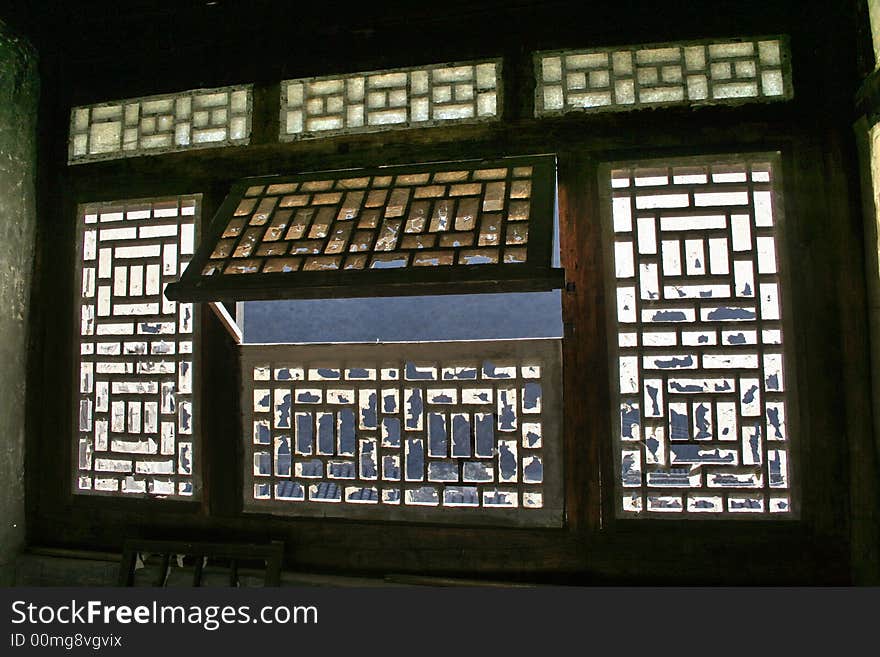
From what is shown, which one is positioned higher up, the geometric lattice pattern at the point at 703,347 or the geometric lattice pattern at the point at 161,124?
the geometric lattice pattern at the point at 161,124

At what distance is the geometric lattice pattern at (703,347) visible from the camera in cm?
236

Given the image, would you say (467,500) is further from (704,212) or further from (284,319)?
(284,319)

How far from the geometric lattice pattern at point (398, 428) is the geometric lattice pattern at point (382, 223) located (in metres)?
0.49

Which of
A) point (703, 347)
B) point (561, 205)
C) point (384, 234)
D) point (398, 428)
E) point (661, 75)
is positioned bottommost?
point (398, 428)

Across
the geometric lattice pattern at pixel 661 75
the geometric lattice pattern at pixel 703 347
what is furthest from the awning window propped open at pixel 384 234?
the geometric lattice pattern at pixel 703 347

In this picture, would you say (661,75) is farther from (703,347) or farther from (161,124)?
(161,124)

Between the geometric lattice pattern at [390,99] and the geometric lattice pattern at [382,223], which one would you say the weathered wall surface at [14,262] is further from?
the geometric lattice pattern at [390,99]

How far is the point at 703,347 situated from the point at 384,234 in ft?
5.35

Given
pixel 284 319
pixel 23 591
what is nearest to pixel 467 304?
pixel 284 319

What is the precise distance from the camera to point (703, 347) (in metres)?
2.39

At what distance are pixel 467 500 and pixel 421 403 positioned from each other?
21.4 inches

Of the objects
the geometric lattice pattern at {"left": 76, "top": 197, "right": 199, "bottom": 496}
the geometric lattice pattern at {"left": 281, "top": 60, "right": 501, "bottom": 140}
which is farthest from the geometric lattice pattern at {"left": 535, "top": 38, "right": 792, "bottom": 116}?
the geometric lattice pattern at {"left": 76, "top": 197, "right": 199, "bottom": 496}

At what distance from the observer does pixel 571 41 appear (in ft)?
8.57

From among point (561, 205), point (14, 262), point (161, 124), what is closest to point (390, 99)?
point (561, 205)
